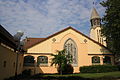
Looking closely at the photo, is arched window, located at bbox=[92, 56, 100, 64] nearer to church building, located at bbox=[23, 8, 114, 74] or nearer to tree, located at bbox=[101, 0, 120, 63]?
church building, located at bbox=[23, 8, 114, 74]

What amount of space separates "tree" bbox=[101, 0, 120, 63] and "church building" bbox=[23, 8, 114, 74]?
4156 mm

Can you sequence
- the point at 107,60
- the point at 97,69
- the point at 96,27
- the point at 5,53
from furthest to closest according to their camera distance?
1. the point at 96,27
2. the point at 107,60
3. the point at 97,69
4. the point at 5,53

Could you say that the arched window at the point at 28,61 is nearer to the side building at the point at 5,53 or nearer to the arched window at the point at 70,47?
the arched window at the point at 70,47

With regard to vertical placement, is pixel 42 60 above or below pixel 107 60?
above

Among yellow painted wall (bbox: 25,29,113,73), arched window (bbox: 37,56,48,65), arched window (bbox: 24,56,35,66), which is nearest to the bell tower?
yellow painted wall (bbox: 25,29,113,73)

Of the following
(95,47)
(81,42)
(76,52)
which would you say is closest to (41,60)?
(76,52)

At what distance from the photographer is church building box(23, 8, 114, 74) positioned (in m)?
25.2

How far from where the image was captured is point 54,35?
26.6 meters

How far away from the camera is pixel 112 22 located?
21141 mm

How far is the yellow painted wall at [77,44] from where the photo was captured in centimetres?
2562

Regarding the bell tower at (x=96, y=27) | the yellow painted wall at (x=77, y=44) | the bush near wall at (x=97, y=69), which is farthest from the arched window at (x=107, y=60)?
the bell tower at (x=96, y=27)

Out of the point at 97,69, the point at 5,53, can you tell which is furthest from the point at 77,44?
the point at 5,53

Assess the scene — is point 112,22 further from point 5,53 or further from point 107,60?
point 5,53

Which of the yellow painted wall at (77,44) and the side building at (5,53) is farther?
the yellow painted wall at (77,44)
